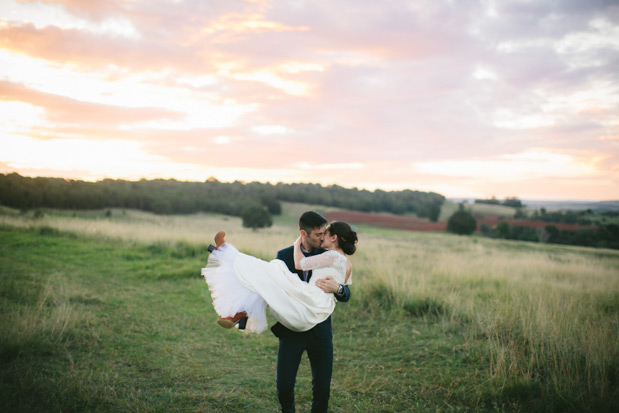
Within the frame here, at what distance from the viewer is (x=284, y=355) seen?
8.77 ft

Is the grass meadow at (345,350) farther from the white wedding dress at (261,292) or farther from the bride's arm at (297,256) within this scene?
the bride's arm at (297,256)

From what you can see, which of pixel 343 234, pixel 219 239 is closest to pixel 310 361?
pixel 343 234

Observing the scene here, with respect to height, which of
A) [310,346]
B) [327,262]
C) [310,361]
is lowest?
[310,361]

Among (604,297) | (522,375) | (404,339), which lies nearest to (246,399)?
(404,339)

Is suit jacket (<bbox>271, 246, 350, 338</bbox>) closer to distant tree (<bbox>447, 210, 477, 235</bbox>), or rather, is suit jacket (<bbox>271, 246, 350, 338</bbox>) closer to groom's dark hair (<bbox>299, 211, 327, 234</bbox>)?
groom's dark hair (<bbox>299, 211, 327, 234</bbox>)

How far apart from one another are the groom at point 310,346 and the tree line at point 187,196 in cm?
3118

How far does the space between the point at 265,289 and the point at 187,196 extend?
219 ft

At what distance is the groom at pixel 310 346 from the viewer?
267cm

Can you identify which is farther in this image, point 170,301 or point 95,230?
point 95,230

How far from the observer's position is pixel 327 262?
9.05ft

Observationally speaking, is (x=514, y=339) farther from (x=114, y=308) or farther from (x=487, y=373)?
(x=114, y=308)

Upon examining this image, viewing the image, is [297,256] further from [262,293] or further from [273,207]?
[273,207]

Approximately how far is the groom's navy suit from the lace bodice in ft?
0.53

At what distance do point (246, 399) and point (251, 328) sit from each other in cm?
A: 177
